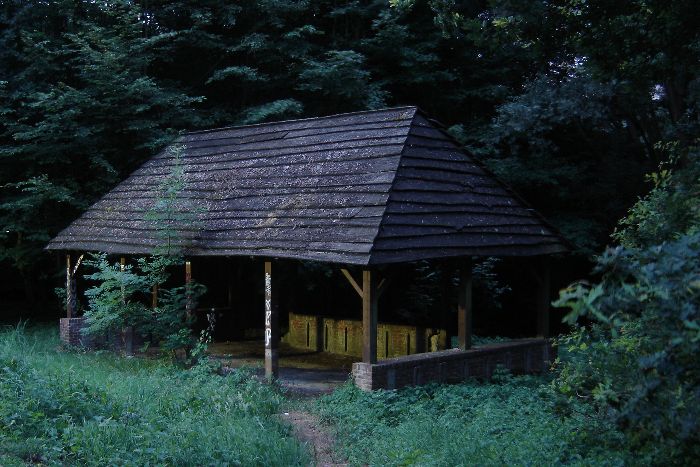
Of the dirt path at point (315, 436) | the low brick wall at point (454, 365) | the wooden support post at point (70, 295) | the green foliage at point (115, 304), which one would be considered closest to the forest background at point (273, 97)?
the wooden support post at point (70, 295)

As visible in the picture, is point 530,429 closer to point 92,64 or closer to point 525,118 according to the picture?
point 525,118

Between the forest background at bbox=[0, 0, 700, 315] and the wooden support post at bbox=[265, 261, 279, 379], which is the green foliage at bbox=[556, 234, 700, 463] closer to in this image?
the wooden support post at bbox=[265, 261, 279, 379]

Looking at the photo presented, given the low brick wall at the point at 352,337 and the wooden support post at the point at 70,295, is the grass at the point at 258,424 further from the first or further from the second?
the wooden support post at the point at 70,295

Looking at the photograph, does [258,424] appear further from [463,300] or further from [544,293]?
[544,293]

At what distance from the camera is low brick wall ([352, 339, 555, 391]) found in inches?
444

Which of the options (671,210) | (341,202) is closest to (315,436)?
(341,202)

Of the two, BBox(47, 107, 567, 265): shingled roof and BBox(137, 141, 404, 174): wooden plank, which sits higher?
BBox(137, 141, 404, 174): wooden plank

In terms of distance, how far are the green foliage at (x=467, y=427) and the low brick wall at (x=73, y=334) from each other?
7672mm

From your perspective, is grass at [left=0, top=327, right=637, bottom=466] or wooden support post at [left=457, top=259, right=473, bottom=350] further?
wooden support post at [left=457, top=259, right=473, bottom=350]

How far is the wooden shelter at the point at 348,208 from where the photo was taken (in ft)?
38.2

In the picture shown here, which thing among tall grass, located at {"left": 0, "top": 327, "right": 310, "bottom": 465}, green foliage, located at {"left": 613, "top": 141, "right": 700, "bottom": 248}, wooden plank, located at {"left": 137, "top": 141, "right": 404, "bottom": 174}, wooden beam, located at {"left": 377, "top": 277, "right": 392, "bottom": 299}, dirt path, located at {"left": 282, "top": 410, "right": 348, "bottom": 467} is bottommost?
dirt path, located at {"left": 282, "top": 410, "right": 348, "bottom": 467}

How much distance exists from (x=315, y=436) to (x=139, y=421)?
2.22m

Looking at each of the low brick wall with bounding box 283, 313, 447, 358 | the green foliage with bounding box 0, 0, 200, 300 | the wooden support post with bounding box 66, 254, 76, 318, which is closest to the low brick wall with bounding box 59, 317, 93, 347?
the wooden support post with bounding box 66, 254, 76, 318

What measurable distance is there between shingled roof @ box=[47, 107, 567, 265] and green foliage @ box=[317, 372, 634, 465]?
212cm
